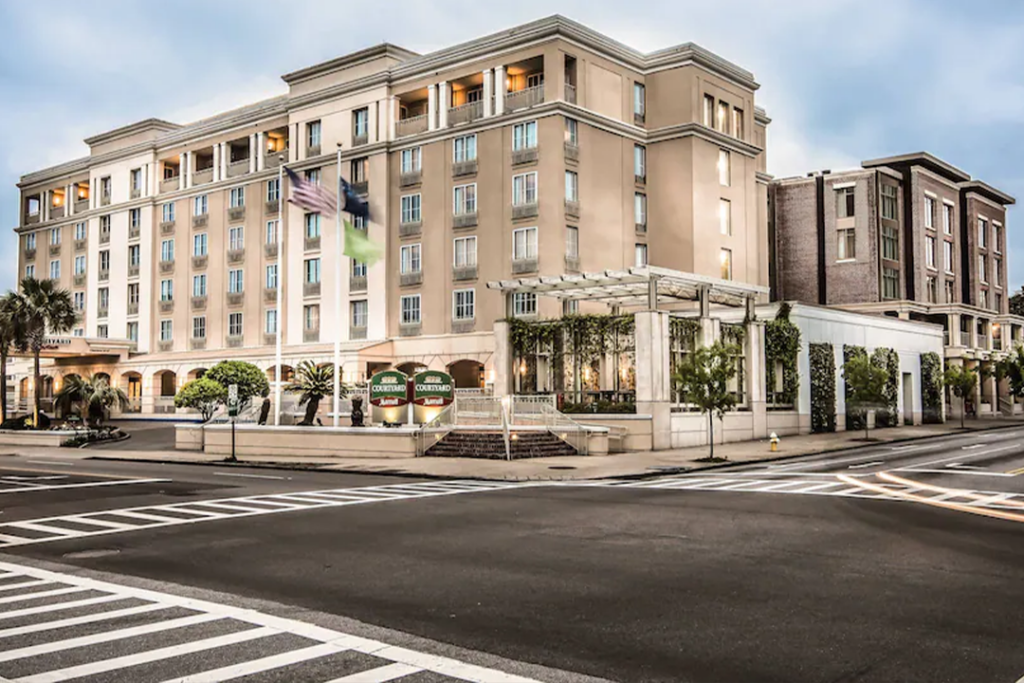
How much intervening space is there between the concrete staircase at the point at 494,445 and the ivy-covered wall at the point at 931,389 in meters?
34.1

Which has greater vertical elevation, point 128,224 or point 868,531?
point 128,224

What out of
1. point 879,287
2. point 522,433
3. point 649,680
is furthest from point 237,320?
point 649,680

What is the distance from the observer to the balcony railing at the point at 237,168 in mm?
68088

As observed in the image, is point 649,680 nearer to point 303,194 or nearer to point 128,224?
point 303,194

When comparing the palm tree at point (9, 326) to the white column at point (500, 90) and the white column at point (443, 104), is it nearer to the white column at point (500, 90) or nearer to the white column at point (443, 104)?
the white column at point (443, 104)

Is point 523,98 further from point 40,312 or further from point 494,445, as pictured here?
point 40,312

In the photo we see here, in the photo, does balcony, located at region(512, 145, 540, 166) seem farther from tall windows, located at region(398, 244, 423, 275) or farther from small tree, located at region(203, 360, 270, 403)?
small tree, located at region(203, 360, 270, 403)

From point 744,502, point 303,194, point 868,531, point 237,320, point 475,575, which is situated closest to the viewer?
point 475,575

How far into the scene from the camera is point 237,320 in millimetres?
67062

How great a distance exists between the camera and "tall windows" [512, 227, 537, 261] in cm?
5291

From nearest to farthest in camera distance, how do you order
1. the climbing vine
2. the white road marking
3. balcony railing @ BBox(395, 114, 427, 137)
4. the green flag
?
the white road marking
the green flag
the climbing vine
balcony railing @ BBox(395, 114, 427, 137)

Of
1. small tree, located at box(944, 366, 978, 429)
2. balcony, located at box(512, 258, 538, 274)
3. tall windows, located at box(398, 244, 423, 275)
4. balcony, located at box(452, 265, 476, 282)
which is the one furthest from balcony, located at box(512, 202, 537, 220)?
small tree, located at box(944, 366, 978, 429)

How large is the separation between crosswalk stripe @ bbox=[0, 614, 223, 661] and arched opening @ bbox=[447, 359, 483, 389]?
47.4 meters

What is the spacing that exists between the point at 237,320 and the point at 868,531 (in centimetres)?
5839
